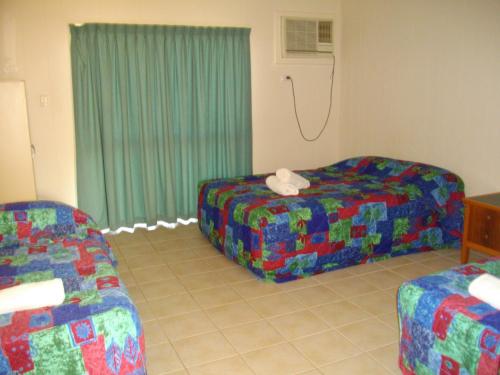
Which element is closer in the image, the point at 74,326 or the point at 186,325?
the point at 74,326

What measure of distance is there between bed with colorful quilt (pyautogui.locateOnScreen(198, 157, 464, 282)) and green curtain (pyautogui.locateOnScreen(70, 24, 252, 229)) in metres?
0.64

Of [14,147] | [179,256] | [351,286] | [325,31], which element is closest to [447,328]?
[351,286]

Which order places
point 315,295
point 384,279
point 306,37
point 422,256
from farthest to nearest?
point 306,37, point 422,256, point 384,279, point 315,295

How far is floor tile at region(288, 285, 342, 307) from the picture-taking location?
2.99 meters

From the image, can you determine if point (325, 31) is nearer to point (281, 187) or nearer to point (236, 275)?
point (281, 187)

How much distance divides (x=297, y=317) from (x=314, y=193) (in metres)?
1.13

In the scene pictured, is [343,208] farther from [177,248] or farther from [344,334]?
[177,248]

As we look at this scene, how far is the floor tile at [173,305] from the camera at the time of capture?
2898 mm

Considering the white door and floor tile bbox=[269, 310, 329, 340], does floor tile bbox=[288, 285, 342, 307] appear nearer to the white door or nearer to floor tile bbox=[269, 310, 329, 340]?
floor tile bbox=[269, 310, 329, 340]

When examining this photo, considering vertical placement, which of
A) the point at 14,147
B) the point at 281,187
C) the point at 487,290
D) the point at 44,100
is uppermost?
the point at 44,100

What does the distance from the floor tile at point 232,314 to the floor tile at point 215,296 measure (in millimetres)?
62

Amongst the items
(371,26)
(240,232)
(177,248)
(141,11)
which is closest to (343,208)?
(240,232)

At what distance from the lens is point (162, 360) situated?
2383 millimetres

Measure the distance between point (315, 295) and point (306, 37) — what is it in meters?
2.94
